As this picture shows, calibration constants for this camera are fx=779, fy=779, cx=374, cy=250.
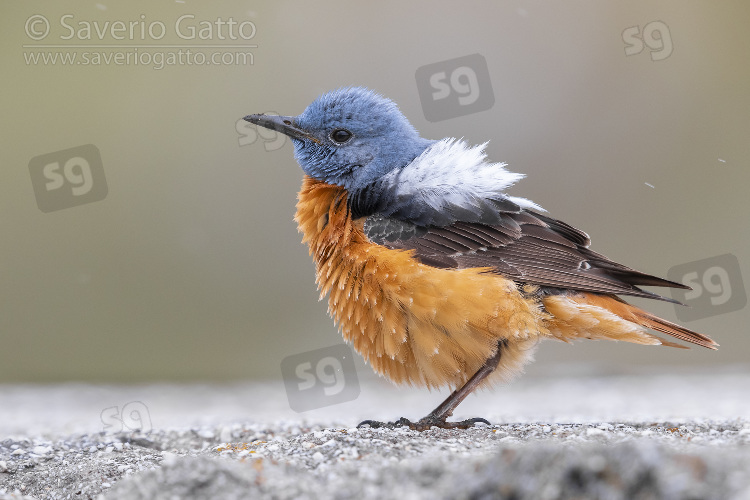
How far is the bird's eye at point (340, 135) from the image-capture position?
534cm

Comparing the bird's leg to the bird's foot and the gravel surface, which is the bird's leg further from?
the gravel surface

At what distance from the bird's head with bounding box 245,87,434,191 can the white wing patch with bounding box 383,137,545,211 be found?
0.16m

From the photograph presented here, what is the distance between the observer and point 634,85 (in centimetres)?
1154

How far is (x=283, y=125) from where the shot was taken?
544 centimetres

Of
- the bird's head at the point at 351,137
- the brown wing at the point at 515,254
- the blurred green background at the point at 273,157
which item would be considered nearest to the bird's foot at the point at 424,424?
the brown wing at the point at 515,254

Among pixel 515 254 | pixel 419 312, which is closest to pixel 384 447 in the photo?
pixel 419 312

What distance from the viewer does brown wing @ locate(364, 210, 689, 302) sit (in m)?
4.60

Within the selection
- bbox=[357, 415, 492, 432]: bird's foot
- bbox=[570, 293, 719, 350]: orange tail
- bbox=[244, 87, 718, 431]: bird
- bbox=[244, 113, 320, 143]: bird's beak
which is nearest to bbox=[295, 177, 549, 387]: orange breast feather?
bbox=[244, 87, 718, 431]: bird

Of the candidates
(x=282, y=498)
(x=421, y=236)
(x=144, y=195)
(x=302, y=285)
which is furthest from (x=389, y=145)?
(x=144, y=195)

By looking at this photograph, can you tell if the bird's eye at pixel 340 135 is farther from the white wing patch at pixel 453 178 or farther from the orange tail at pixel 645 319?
the orange tail at pixel 645 319

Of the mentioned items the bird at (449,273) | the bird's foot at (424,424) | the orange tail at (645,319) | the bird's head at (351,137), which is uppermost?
the bird's head at (351,137)

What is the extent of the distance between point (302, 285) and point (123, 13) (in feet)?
15.0

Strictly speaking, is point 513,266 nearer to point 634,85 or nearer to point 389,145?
point 389,145

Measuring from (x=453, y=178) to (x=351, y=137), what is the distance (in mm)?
806
